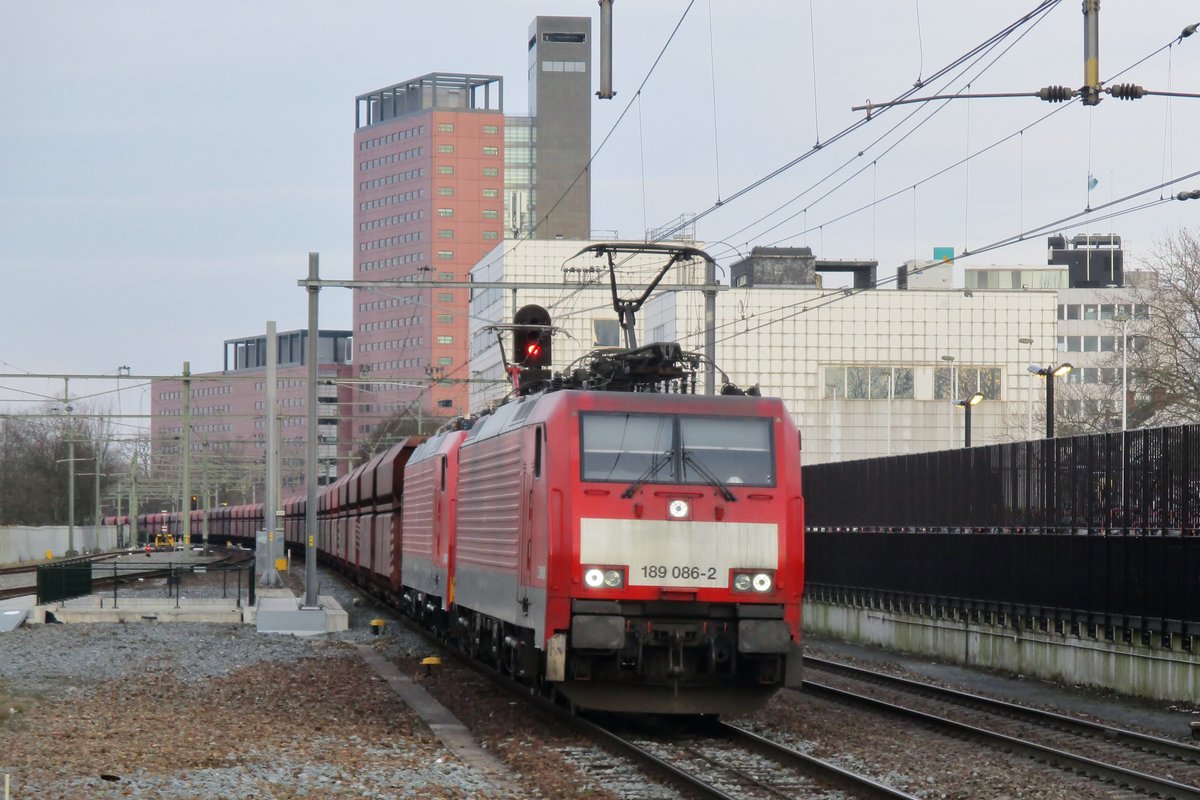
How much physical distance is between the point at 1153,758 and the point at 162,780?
Answer: 812cm

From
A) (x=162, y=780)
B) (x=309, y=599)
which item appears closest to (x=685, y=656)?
(x=162, y=780)

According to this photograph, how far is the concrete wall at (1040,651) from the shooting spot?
1872 centimetres

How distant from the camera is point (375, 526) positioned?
35625 mm

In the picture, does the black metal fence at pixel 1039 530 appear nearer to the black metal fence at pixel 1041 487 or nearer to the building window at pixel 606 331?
the black metal fence at pixel 1041 487

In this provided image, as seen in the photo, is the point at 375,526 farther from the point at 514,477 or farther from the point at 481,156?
the point at 481,156

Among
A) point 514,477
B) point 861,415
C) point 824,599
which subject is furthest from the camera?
point 861,415

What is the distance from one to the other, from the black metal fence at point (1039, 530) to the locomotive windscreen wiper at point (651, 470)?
668 cm

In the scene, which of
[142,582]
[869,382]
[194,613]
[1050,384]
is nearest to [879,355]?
[869,382]

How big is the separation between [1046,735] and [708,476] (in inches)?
159

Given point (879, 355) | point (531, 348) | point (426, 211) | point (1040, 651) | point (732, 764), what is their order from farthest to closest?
point (426, 211), point (879, 355), point (531, 348), point (1040, 651), point (732, 764)

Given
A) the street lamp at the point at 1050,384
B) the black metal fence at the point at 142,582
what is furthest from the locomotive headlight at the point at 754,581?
the black metal fence at the point at 142,582

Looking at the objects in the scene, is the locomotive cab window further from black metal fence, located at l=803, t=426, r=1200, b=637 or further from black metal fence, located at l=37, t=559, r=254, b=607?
black metal fence, located at l=37, t=559, r=254, b=607

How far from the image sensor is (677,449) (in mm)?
15352

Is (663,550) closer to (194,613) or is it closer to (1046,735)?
(1046,735)
